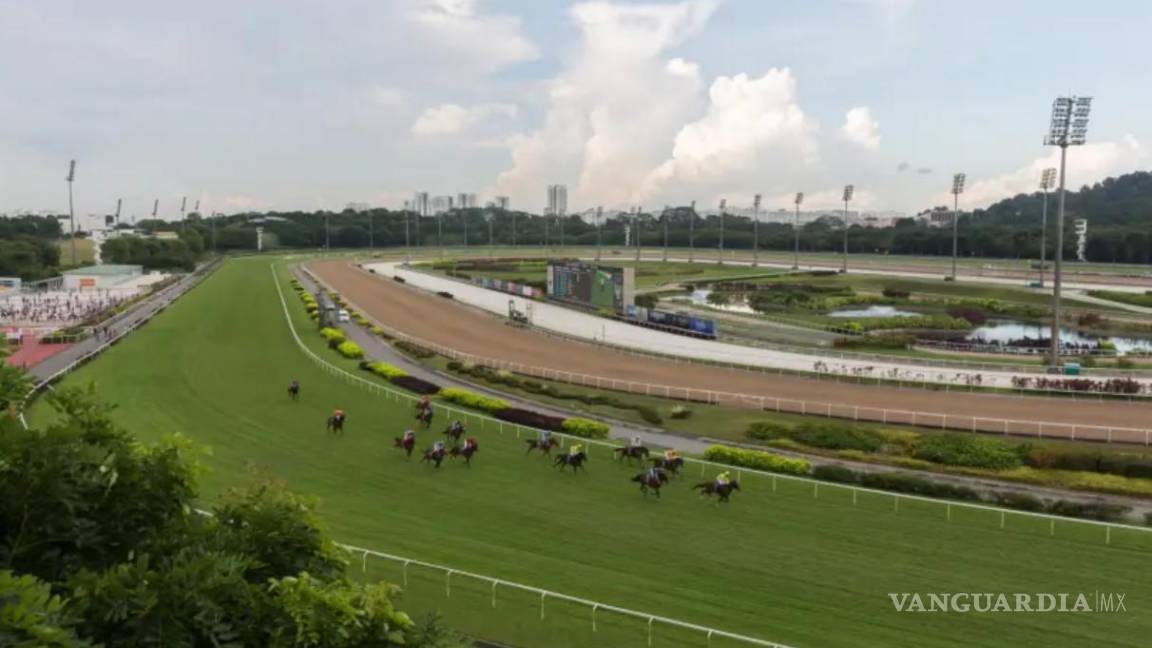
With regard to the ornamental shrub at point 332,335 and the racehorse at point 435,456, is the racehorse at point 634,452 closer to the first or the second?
the racehorse at point 435,456

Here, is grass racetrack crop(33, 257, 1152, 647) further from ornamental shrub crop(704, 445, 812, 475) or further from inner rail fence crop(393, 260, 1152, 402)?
inner rail fence crop(393, 260, 1152, 402)

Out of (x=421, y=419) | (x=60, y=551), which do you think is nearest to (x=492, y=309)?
(x=421, y=419)

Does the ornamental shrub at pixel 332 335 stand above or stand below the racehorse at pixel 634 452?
above

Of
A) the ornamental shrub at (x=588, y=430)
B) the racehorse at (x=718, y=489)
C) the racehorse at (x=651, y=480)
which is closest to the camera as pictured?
the racehorse at (x=718, y=489)

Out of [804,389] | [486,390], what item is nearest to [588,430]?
[486,390]

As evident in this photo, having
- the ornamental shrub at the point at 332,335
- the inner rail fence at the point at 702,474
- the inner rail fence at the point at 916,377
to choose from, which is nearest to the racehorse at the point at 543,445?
the inner rail fence at the point at 702,474

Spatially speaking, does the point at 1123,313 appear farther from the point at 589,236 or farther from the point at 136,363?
the point at 589,236
